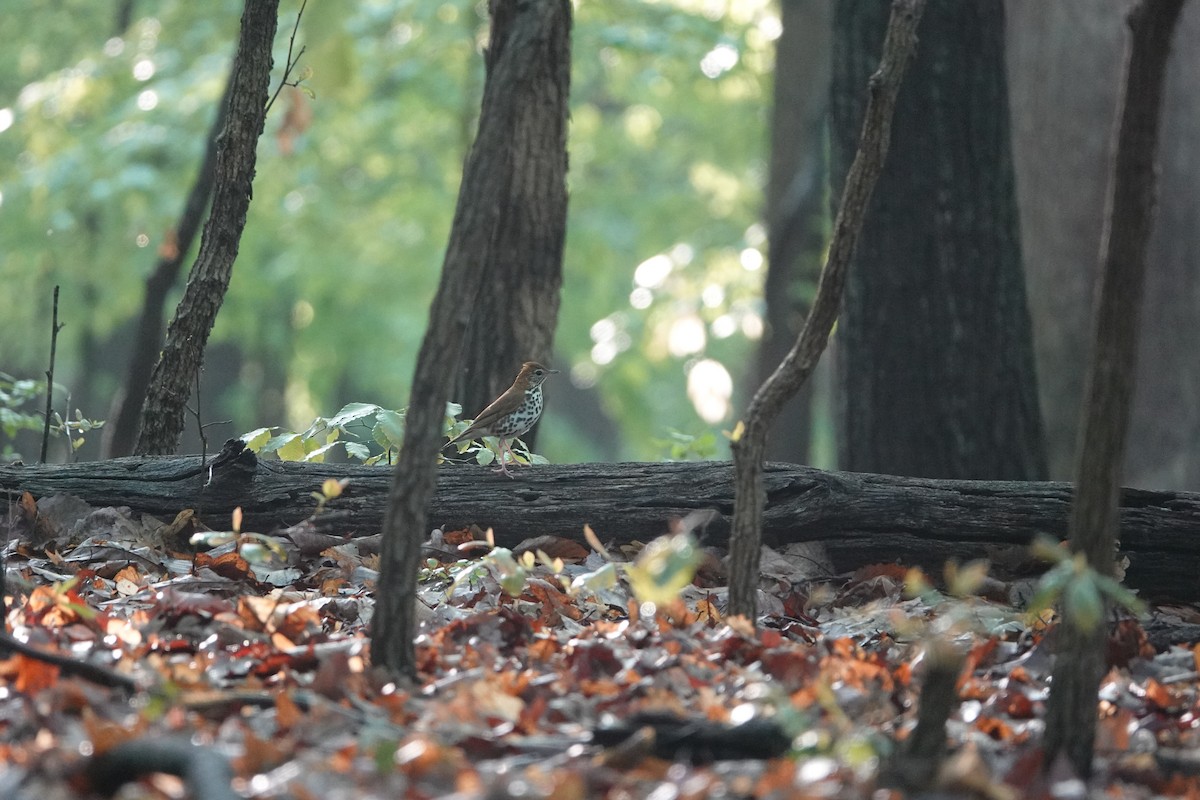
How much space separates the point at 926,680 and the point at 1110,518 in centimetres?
51

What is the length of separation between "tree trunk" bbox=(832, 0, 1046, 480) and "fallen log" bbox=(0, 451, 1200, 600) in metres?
1.71

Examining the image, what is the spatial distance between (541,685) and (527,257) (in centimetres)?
361

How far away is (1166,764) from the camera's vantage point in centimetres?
268

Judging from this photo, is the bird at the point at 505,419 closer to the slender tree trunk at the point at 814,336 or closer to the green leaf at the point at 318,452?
the green leaf at the point at 318,452

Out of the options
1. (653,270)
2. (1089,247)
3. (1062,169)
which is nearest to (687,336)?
(653,270)

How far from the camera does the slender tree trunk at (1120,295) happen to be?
2.51 metres

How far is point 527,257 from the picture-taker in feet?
21.1

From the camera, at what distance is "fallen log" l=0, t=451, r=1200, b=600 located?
4516 mm

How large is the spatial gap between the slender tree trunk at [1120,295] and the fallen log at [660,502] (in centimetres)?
201

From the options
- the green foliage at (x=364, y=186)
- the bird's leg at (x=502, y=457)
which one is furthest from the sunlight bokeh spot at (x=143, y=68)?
the bird's leg at (x=502, y=457)

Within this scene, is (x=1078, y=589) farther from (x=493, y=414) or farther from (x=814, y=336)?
(x=493, y=414)

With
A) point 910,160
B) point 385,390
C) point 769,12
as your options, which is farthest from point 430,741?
point 385,390

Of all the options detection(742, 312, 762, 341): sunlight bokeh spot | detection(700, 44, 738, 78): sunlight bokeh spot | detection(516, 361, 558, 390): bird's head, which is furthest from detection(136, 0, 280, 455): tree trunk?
detection(742, 312, 762, 341): sunlight bokeh spot

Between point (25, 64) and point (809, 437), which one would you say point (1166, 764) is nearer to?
point (809, 437)
